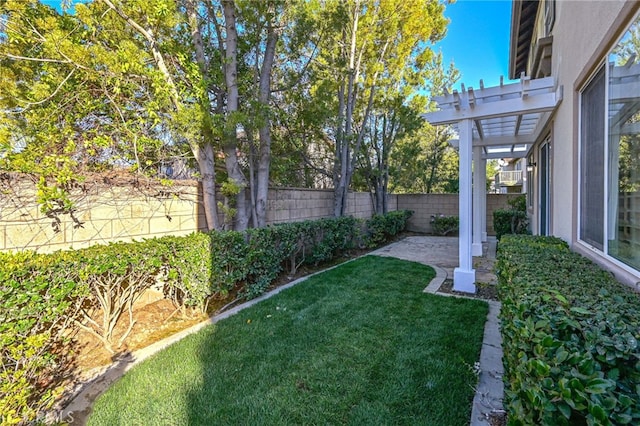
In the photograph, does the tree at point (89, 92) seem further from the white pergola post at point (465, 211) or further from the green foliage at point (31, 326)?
the white pergola post at point (465, 211)

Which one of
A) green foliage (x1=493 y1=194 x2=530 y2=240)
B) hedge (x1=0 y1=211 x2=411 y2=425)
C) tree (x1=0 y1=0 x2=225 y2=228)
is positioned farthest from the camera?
green foliage (x1=493 y1=194 x2=530 y2=240)

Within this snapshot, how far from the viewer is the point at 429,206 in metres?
13.4

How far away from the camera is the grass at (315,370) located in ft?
7.94

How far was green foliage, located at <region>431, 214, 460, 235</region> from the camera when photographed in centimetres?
1235

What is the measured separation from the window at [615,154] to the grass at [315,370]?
66.6 inches

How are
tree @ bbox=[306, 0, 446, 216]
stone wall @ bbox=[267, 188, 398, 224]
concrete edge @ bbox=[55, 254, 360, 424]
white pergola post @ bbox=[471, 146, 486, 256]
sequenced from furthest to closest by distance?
1. white pergola post @ bbox=[471, 146, 486, 256]
2. tree @ bbox=[306, 0, 446, 216]
3. stone wall @ bbox=[267, 188, 398, 224]
4. concrete edge @ bbox=[55, 254, 360, 424]

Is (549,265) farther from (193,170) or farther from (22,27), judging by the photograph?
(22,27)

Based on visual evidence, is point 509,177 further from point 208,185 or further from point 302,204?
point 208,185

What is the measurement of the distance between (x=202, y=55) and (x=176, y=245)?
3.39m

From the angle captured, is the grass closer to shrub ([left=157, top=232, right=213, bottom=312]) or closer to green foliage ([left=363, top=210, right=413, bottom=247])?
shrub ([left=157, top=232, right=213, bottom=312])

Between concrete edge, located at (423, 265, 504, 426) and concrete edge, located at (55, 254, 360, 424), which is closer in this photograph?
concrete edge, located at (423, 265, 504, 426)

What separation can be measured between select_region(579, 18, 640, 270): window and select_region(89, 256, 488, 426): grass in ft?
5.55

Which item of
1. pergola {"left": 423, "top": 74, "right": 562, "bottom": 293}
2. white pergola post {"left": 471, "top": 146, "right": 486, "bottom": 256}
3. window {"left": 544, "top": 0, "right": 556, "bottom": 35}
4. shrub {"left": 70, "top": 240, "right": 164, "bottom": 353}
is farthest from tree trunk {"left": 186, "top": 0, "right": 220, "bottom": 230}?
white pergola post {"left": 471, "top": 146, "right": 486, "bottom": 256}

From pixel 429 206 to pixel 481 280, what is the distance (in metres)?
7.80
